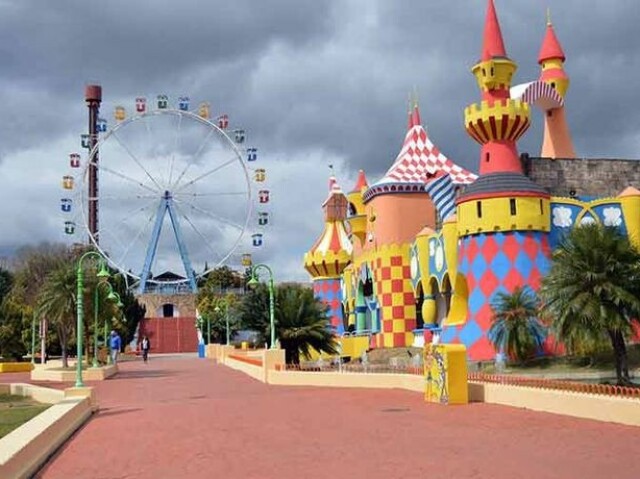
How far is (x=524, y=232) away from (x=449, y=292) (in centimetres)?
655

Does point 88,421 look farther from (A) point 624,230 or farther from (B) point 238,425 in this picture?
(A) point 624,230

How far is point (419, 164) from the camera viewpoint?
129ft

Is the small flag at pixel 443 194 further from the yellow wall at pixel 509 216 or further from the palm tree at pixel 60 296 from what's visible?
the palm tree at pixel 60 296

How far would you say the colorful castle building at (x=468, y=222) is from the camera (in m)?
28.0

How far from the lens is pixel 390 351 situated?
35.9 m

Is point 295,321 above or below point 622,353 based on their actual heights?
above

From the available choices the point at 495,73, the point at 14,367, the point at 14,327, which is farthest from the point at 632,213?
the point at 14,327

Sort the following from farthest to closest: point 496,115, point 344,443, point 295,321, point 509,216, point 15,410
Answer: point 295,321
point 496,115
point 509,216
point 15,410
point 344,443

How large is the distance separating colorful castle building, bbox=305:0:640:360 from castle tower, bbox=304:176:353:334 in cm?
12

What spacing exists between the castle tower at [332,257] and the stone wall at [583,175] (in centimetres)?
1537

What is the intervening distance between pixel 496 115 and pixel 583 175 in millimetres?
6699

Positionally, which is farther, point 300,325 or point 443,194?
point 443,194

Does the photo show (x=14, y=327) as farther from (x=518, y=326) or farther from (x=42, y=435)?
(x=42, y=435)

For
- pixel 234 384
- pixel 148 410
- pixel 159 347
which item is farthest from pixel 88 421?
pixel 159 347
